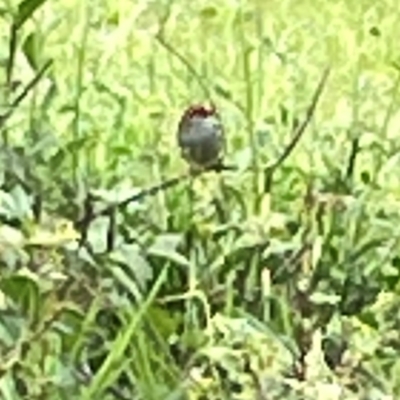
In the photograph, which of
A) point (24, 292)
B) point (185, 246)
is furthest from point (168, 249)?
point (24, 292)

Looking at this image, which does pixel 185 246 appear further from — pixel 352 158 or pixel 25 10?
pixel 25 10

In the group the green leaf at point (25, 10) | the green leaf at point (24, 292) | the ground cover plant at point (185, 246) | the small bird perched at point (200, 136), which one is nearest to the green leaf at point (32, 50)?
the ground cover plant at point (185, 246)

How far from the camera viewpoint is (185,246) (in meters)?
2.41

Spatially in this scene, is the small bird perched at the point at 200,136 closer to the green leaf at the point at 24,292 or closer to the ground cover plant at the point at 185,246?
the ground cover plant at the point at 185,246

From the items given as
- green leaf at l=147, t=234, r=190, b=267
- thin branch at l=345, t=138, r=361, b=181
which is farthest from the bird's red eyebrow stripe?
thin branch at l=345, t=138, r=361, b=181

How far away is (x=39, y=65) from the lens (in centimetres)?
251

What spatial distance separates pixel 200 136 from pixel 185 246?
0.21m

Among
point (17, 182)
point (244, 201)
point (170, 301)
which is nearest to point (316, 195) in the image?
point (244, 201)

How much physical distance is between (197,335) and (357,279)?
0.33m

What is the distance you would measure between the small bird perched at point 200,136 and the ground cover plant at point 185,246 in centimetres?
6

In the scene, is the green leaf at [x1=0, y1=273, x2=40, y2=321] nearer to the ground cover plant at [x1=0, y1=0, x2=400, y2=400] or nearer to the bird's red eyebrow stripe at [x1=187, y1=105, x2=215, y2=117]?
the ground cover plant at [x1=0, y1=0, x2=400, y2=400]

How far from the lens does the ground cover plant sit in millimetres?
2104

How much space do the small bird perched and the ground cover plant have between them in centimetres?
6

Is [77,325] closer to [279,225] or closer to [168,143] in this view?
[279,225]
